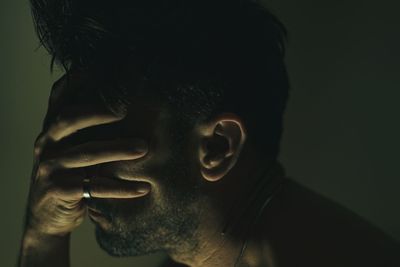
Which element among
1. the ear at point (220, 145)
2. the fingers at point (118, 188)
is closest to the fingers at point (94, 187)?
the fingers at point (118, 188)

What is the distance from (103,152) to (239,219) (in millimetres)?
293

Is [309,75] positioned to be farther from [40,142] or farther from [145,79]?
[40,142]

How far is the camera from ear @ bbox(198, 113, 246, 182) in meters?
0.81

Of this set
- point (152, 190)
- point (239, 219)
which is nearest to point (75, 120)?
point (152, 190)

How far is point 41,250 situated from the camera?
1060 mm

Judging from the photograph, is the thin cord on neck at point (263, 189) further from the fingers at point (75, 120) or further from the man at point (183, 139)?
the fingers at point (75, 120)

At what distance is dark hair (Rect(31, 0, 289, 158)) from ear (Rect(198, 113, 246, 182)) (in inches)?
1.0

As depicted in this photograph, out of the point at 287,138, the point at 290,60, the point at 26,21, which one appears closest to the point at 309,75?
the point at 290,60

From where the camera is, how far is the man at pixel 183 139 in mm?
782

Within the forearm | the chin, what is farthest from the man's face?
the forearm

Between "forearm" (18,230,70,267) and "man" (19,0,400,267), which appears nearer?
"man" (19,0,400,267)

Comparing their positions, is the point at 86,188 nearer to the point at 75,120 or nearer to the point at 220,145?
the point at 75,120

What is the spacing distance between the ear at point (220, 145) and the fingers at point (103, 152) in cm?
11

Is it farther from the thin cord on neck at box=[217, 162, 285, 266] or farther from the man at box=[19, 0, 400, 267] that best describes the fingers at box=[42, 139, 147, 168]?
the thin cord on neck at box=[217, 162, 285, 266]
